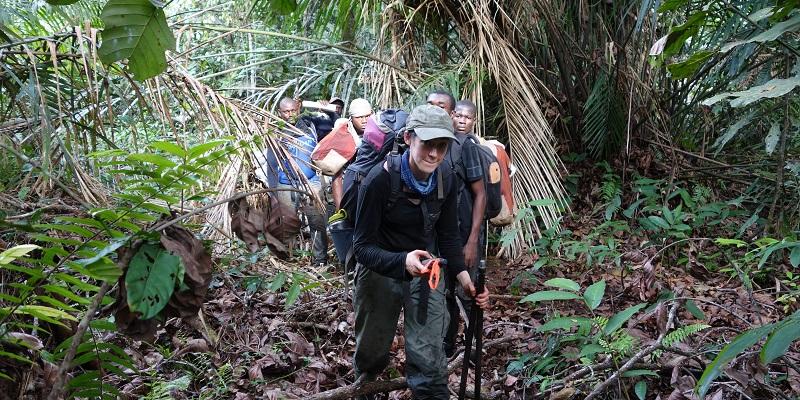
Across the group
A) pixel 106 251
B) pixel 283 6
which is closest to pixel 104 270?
pixel 106 251

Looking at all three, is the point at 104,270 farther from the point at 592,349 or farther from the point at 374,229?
the point at 592,349

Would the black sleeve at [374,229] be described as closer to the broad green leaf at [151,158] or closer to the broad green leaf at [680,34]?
the broad green leaf at [151,158]

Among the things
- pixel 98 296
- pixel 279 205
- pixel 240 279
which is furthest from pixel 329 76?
pixel 98 296

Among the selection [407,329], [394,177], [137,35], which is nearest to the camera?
[137,35]

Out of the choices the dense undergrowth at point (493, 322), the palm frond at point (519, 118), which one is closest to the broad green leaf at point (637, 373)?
the dense undergrowth at point (493, 322)

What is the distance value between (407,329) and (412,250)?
15.3 inches

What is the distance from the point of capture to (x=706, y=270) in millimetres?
6102

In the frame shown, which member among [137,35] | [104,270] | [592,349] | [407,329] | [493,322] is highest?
[137,35]

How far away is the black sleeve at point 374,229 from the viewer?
3.31m

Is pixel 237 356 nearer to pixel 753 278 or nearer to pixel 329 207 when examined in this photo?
pixel 329 207

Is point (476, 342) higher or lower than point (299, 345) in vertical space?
higher

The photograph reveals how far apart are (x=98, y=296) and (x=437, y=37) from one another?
614 centimetres

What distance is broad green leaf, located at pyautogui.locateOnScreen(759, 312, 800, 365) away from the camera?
1.28 m

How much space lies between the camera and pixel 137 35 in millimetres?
1648
